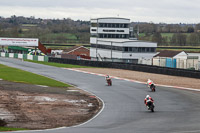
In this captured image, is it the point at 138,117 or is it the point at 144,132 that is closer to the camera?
the point at 144,132

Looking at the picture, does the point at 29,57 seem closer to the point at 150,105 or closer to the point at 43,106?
the point at 43,106

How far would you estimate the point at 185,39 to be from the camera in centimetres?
18612

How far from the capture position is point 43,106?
2755 cm

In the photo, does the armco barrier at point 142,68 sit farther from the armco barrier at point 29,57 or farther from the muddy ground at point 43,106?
the muddy ground at point 43,106

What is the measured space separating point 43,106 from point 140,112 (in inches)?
245

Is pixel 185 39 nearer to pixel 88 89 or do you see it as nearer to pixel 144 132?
pixel 88 89

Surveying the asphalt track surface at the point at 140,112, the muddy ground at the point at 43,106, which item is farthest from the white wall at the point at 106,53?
the muddy ground at the point at 43,106

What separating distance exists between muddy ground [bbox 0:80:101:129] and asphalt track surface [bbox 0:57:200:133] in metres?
1.12

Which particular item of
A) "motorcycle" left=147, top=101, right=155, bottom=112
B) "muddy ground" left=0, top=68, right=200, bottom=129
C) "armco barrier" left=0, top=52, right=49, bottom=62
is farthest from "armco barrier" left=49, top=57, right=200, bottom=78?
"motorcycle" left=147, top=101, right=155, bottom=112

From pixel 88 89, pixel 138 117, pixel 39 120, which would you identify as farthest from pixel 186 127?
pixel 88 89

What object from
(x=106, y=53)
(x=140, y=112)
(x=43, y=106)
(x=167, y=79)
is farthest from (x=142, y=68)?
(x=106, y=53)

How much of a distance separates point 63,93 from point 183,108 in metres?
11.0

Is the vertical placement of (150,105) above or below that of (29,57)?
below

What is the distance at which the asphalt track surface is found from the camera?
20.3 m
